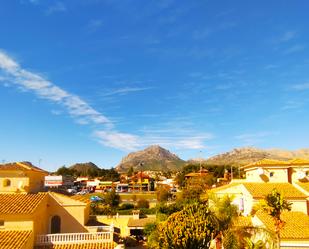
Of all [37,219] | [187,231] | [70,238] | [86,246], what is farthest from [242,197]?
[37,219]

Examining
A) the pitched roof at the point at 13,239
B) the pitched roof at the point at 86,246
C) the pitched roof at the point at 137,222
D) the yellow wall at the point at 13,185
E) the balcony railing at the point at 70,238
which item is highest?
the yellow wall at the point at 13,185

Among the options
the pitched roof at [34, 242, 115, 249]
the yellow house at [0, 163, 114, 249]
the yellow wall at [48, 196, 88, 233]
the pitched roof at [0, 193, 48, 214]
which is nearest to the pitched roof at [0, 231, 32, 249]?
Answer: the yellow house at [0, 163, 114, 249]

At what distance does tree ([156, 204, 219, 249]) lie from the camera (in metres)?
23.3

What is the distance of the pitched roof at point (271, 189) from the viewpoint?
133 feet

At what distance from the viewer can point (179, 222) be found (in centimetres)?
2420

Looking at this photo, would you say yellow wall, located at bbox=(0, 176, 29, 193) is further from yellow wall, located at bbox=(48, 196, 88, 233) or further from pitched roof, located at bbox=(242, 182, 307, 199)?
pitched roof, located at bbox=(242, 182, 307, 199)

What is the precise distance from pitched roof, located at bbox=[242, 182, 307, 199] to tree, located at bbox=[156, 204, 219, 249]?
18.2 metres

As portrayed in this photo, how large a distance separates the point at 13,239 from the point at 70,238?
178 inches

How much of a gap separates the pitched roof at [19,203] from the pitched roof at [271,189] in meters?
26.0

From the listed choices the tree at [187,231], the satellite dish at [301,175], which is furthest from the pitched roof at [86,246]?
the satellite dish at [301,175]

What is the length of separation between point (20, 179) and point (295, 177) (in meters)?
36.5

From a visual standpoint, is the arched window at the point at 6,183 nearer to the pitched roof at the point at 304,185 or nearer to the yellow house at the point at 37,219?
the yellow house at the point at 37,219

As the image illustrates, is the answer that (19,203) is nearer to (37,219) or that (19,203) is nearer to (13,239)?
(37,219)

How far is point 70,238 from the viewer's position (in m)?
26.3
